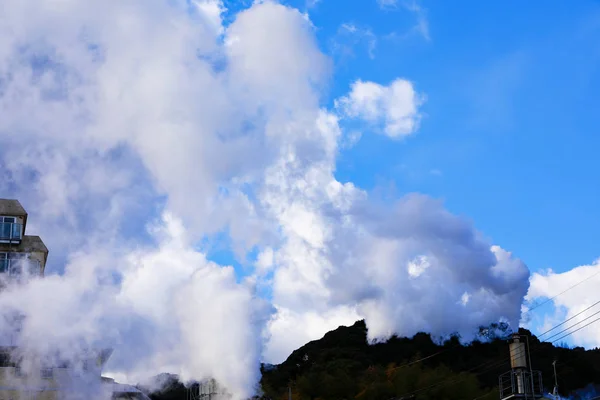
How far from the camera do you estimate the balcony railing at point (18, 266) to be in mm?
65875

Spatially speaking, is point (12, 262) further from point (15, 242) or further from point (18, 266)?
point (15, 242)

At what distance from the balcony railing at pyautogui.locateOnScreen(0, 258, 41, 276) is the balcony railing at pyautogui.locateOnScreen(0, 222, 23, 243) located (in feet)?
5.93

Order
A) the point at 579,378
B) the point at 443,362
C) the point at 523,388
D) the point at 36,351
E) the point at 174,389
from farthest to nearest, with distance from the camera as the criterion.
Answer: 1. the point at 443,362
2. the point at 579,378
3. the point at 174,389
4. the point at 36,351
5. the point at 523,388

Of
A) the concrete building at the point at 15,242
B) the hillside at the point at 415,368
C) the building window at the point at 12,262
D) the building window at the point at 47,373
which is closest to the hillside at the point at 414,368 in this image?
the hillside at the point at 415,368

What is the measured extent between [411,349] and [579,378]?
22097 millimetres

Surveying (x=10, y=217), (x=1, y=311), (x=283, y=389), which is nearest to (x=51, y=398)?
(x=1, y=311)

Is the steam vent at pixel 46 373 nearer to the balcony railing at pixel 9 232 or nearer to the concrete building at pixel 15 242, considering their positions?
the concrete building at pixel 15 242

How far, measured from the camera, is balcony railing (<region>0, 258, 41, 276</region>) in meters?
65.9

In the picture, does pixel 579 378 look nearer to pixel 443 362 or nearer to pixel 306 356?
pixel 443 362

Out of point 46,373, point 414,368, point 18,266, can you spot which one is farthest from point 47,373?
point 414,368

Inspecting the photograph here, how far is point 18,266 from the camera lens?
2650 inches

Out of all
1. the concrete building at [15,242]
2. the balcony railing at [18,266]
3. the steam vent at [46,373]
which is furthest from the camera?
the concrete building at [15,242]

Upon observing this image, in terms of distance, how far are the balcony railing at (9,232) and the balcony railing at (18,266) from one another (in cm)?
181

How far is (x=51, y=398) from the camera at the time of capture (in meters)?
50.0
